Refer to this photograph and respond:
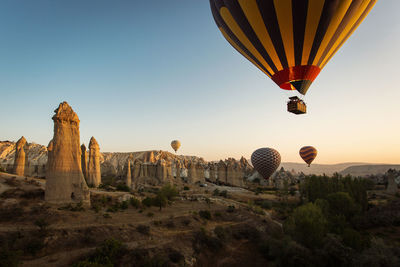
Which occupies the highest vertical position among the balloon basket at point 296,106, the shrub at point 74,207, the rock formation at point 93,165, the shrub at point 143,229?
the balloon basket at point 296,106

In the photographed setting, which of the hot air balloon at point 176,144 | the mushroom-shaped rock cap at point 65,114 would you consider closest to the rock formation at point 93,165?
the mushroom-shaped rock cap at point 65,114

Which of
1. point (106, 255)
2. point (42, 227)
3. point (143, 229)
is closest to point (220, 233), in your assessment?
point (143, 229)

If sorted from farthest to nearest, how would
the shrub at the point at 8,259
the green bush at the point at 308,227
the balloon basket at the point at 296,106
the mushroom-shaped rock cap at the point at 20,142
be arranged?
1. the mushroom-shaped rock cap at the point at 20,142
2. the balloon basket at the point at 296,106
3. the green bush at the point at 308,227
4. the shrub at the point at 8,259

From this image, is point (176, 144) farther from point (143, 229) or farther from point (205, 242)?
point (143, 229)

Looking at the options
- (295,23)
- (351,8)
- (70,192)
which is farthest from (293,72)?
(70,192)

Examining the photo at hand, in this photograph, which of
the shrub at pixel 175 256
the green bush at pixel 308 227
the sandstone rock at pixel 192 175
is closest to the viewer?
the shrub at pixel 175 256

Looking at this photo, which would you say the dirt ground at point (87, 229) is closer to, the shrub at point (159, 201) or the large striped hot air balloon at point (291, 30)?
the shrub at point (159, 201)

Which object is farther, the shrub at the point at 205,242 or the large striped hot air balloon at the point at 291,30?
the shrub at the point at 205,242
